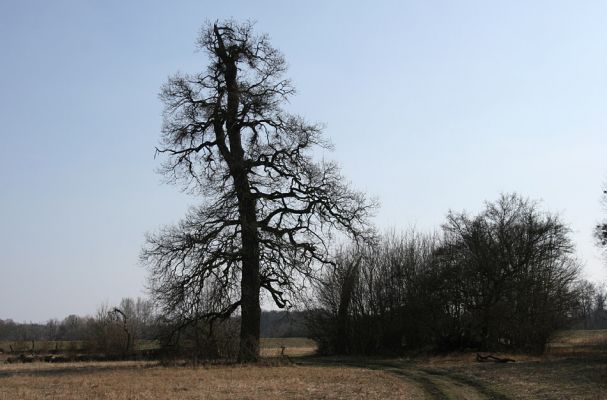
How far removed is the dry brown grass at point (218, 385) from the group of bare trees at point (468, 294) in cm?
1184

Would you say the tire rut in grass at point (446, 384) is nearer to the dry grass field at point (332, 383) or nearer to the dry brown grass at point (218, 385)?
the dry grass field at point (332, 383)

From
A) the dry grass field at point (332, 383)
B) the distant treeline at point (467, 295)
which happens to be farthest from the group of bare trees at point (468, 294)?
the dry grass field at point (332, 383)

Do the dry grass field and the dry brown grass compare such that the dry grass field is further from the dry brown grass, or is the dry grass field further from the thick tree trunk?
the thick tree trunk

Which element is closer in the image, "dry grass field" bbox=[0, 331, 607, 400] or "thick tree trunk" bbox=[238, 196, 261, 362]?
"dry grass field" bbox=[0, 331, 607, 400]

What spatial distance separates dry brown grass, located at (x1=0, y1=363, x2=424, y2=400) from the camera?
17.0 m

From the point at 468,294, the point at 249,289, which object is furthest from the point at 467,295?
the point at 249,289

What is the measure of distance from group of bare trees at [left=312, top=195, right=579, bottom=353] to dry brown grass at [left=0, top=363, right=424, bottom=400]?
38.8ft

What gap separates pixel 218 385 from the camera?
63.2 feet

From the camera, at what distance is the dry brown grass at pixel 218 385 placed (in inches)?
669

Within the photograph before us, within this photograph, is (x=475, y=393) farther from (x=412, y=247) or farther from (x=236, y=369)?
(x=412, y=247)

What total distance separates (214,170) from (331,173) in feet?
18.9

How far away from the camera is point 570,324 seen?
37.1 m

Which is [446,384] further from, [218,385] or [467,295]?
[467,295]

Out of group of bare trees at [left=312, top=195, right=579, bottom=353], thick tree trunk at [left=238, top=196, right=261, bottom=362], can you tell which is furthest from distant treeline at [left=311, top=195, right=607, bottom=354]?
thick tree trunk at [left=238, top=196, right=261, bottom=362]
